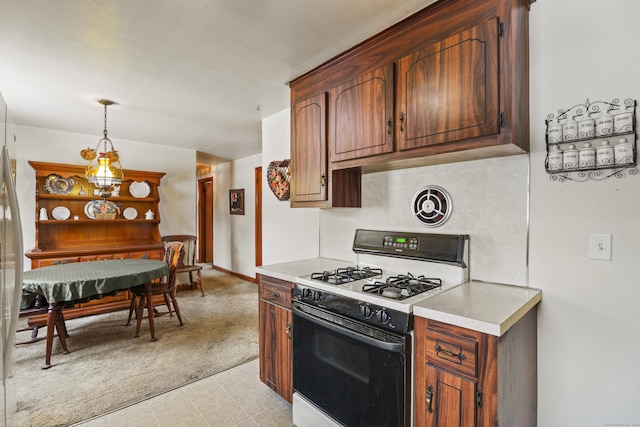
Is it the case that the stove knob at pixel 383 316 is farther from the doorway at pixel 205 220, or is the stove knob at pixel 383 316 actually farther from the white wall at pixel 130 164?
the doorway at pixel 205 220

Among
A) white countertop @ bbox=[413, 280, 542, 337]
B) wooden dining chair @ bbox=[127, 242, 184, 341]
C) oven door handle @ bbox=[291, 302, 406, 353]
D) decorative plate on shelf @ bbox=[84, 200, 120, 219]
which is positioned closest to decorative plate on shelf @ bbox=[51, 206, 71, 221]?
decorative plate on shelf @ bbox=[84, 200, 120, 219]

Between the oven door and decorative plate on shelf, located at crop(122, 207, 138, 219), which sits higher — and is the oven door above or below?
below

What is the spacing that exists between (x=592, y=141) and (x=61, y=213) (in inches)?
214

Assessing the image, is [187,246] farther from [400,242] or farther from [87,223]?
[400,242]

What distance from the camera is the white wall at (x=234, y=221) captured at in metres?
5.71

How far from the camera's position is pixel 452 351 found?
1.22 m

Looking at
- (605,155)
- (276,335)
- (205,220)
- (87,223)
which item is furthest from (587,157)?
(205,220)

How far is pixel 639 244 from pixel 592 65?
0.82m

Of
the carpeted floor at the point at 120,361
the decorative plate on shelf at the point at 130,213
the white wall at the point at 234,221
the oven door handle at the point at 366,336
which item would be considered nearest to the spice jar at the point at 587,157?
the oven door handle at the point at 366,336

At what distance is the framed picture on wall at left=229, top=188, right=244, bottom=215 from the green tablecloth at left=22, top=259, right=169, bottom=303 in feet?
8.79

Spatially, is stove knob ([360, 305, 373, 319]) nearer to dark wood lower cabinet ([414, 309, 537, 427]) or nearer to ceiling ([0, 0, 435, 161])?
dark wood lower cabinet ([414, 309, 537, 427])

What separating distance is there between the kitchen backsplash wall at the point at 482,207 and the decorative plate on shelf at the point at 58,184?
14.0 feet

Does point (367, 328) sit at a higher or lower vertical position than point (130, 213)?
lower

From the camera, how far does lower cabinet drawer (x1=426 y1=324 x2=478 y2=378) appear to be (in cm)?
117
